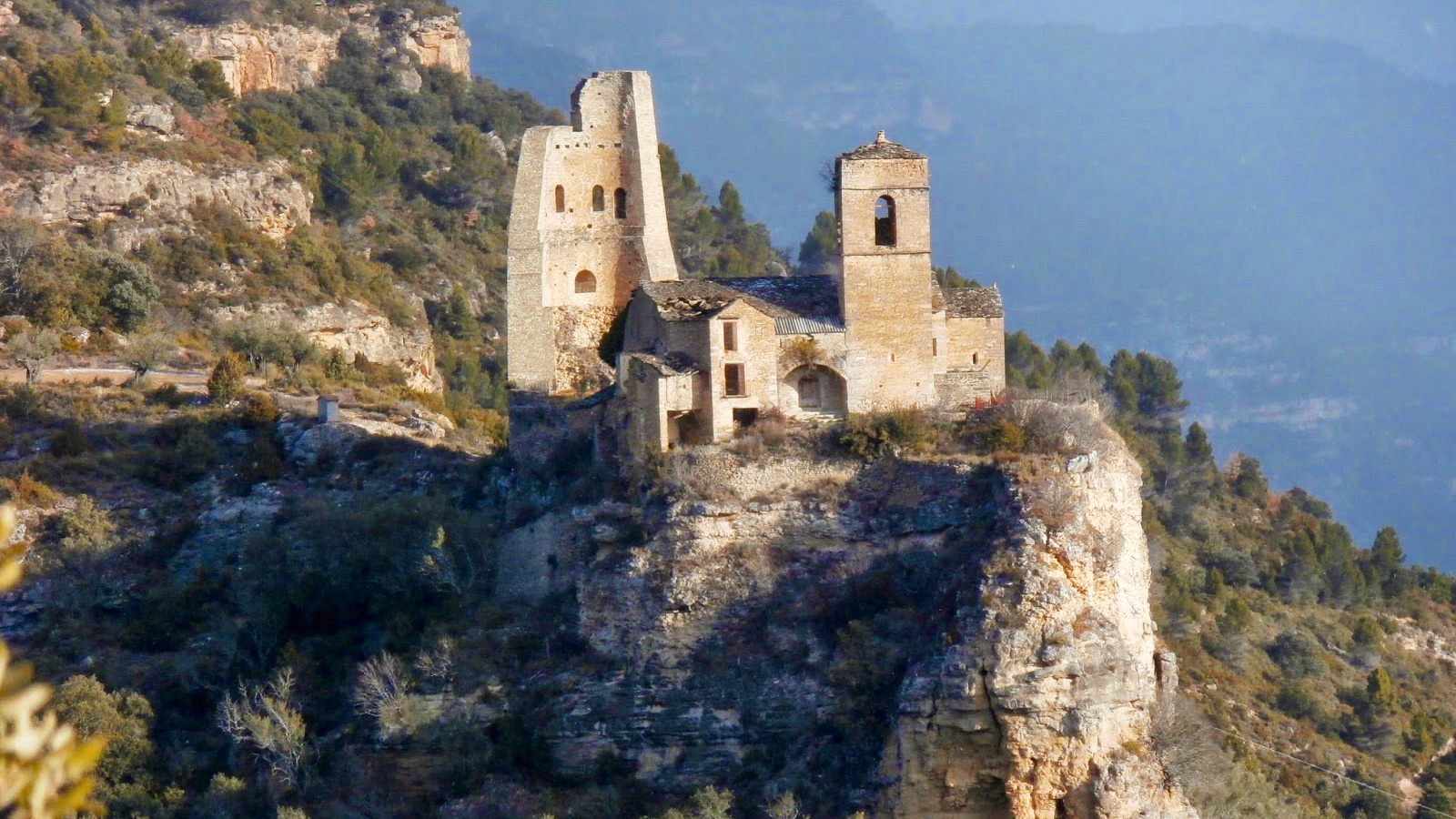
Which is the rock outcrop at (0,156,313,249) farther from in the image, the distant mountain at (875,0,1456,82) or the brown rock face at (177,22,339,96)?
the distant mountain at (875,0,1456,82)

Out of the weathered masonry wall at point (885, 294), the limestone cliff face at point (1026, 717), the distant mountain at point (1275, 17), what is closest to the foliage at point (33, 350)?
the weathered masonry wall at point (885, 294)

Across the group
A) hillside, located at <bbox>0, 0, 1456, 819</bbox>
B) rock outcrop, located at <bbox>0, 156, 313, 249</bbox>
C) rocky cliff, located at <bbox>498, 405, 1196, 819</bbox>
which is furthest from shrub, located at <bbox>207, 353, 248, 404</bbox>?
rocky cliff, located at <bbox>498, 405, 1196, 819</bbox>

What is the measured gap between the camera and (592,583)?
3581 centimetres

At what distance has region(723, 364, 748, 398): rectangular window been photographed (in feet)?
118

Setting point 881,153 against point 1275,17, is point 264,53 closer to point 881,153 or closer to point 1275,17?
point 1275,17

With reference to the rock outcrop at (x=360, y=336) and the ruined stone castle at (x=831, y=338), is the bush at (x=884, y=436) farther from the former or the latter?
the rock outcrop at (x=360, y=336)

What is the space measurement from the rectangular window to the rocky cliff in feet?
3.34

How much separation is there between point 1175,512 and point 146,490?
93.8ft

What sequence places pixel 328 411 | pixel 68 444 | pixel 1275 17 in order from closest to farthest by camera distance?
pixel 68 444 → pixel 328 411 → pixel 1275 17

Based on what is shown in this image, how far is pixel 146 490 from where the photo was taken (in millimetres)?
50312

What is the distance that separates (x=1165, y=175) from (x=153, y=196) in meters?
52.0

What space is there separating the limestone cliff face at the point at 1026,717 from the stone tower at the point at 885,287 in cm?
440

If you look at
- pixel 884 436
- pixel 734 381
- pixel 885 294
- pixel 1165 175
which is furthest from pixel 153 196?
pixel 1165 175

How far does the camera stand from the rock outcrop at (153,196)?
67.2m
